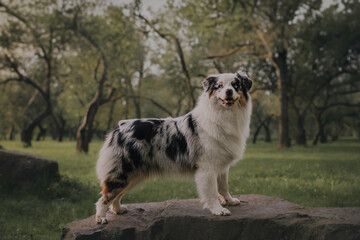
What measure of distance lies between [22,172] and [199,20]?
13767 millimetres

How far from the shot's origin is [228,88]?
432 centimetres

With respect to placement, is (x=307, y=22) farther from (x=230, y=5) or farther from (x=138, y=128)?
(x=138, y=128)

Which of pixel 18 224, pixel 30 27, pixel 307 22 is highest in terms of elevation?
pixel 307 22

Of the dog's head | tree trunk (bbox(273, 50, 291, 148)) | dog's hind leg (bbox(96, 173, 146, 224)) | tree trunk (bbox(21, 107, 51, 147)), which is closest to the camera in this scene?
the dog's head

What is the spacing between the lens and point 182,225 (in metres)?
4.40

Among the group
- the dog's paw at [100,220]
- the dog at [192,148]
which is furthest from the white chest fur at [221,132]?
the dog's paw at [100,220]

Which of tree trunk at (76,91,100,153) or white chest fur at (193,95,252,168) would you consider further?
tree trunk at (76,91,100,153)

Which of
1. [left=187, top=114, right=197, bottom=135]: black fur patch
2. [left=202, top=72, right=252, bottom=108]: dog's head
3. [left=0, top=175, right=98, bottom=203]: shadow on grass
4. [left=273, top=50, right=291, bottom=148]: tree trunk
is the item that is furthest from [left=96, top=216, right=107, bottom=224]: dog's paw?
Answer: [left=273, top=50, right=291, bottom=148]: tree trunk

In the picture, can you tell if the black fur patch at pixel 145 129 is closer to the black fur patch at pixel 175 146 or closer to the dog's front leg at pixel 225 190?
the black fur patch at pixel 175 146

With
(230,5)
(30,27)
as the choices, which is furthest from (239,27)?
(30,27)

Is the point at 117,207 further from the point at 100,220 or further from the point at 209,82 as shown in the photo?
the point at 209,82

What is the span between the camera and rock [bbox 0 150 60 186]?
25.4 feet

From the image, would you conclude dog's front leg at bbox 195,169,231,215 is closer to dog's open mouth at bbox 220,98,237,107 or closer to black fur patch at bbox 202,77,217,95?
dog's open mouth at bbox 220,98,237,107

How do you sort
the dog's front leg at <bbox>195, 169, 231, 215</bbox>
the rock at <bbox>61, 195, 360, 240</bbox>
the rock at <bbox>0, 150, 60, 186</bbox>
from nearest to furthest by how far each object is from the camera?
1. the rock at <bbox>61, 195, 360, 240</bbox>
2. the dog's front leg at <bbox>195, 169, 231, 215</bbox>
3. the rock at <bbox>0, 150, 60, 186</bbox>
